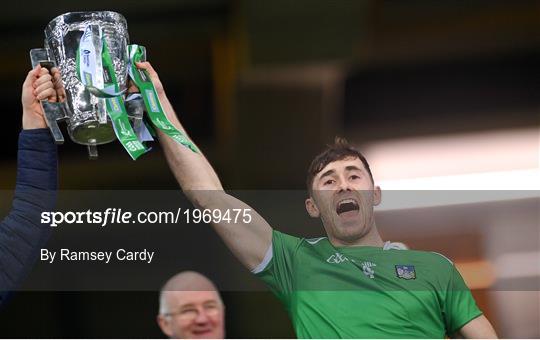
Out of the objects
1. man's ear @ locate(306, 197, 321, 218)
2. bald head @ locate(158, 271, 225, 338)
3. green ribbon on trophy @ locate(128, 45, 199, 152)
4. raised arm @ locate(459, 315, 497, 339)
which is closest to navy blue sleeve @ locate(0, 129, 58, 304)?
green ribbon on trophy @ locate(128, 45, 199, 152)

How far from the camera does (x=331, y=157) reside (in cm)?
313

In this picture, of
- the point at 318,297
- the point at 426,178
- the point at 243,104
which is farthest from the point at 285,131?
the point at 318,297

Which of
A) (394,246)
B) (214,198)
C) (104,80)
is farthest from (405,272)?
(104,80)

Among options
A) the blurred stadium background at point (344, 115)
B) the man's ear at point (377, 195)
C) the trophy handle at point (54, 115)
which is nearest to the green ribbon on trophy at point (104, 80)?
the trophy handle at point (54, 115)

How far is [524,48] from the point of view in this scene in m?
4.07

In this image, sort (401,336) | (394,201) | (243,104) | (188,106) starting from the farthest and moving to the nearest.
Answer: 1. (243,104)
2. (188,106)
3. (394,201)
4. (401,336)

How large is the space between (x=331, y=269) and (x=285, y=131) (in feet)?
2.83

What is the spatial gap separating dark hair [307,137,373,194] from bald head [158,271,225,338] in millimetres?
410

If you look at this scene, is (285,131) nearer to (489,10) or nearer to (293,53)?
(293,53)

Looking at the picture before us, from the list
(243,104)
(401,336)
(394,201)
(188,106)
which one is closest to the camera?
(401,336)

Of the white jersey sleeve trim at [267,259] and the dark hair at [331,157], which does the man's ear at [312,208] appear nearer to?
the dark hair at [331,157]

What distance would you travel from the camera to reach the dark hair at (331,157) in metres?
3.12

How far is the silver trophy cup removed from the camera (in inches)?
112

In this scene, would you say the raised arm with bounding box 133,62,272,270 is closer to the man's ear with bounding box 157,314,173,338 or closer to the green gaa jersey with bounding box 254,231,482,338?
the green gaa jersey with bounding box 254,231,482,338
